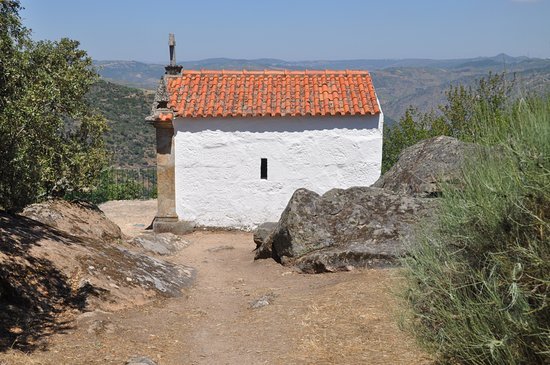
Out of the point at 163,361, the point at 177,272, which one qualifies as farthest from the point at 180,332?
the point at 177,272

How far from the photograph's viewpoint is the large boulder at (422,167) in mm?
12617

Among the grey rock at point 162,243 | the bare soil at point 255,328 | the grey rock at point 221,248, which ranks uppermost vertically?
the bare soil at point 255,328

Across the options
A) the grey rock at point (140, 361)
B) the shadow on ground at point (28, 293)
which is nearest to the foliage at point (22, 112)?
the shadow on ground at point (28, 293)

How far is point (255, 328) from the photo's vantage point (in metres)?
8.41

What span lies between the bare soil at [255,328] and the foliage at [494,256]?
1.08 metres

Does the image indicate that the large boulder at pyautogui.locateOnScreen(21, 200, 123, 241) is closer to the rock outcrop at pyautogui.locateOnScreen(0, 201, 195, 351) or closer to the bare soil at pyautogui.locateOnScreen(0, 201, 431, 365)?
→ the rock outcrop at pyautogui.locateOnScreen(0, 201, 195, 351)

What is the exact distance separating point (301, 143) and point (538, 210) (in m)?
12.5

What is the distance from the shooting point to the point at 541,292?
14.7ft

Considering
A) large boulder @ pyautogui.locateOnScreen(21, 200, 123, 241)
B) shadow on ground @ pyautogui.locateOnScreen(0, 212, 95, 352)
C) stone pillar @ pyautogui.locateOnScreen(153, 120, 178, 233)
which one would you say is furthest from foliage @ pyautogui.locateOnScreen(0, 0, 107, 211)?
stone pillar @ pyautogui.locateOnScreen(153, 120, 178, 233)

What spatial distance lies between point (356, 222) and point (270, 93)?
276 inches

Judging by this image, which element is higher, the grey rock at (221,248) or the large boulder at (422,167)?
the large boulder at (422,167)

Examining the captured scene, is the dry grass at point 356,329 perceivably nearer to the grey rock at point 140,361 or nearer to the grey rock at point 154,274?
the grey rock at point 140,361

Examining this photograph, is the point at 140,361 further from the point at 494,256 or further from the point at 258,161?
the point at 258,161

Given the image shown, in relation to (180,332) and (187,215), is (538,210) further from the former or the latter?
(187,215)
